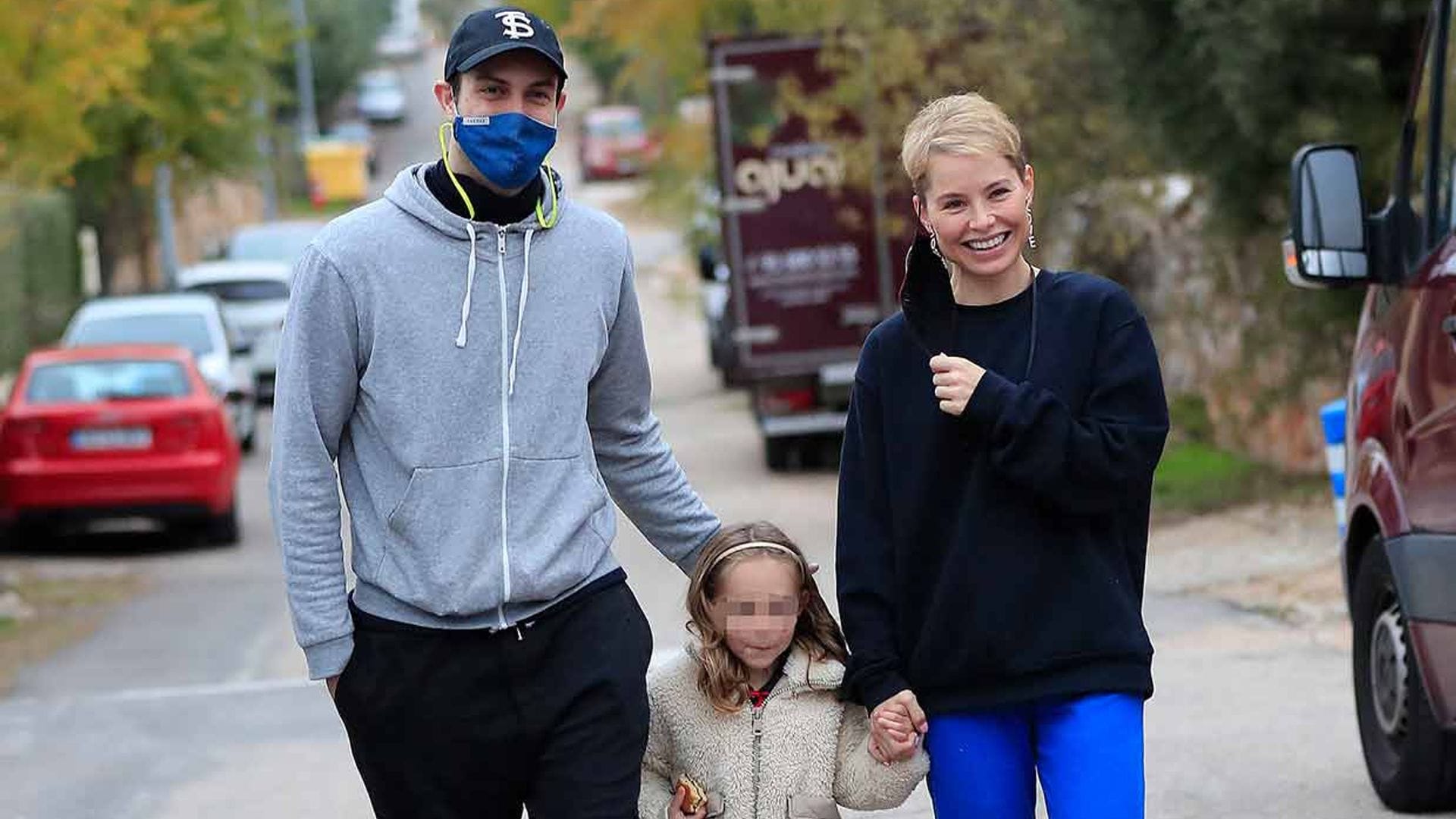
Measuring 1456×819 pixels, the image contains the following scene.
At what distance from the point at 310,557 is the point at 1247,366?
1188 cm

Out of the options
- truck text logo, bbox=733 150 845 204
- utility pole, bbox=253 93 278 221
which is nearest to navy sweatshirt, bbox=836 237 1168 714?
Answer: truck text logo, bbox=733 150 845 204

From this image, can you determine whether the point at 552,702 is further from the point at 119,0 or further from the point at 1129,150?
the point at 119,0

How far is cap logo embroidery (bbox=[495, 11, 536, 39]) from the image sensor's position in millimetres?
3732

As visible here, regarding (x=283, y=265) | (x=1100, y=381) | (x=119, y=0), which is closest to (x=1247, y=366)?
(x=119, y=0)

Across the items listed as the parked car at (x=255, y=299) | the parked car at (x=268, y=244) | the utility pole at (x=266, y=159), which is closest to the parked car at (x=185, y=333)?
the parked car at (x=255, y=299)

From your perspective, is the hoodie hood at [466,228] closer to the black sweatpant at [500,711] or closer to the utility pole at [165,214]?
the black sweatpant at [500,711]

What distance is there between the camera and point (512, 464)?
373cm

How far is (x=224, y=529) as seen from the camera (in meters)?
17.7

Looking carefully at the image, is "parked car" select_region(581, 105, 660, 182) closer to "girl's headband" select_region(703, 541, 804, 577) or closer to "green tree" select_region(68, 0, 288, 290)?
"green tree" select_region(68, 0, 288, 290)

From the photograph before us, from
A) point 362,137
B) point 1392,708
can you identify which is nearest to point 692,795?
point 1392,708

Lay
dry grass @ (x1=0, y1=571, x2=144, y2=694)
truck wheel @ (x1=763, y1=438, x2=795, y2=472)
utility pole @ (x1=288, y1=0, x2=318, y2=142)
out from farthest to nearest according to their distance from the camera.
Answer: utility pole @ (x1=288, y1=0, x2=318, y2=142) → truck wheel @ (x1=763, y1=438, x2=795, y2=472) → dry grass @ (x1=0, y1=571, x2=144, y2=694)

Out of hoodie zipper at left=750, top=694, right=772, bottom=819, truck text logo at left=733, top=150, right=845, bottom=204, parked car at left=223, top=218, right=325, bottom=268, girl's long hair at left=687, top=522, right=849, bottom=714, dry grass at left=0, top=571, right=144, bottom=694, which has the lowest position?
dry grass at left=0, top=571, right=144, bottom=694

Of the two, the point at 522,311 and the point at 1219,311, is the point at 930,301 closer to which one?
the point at 522,311

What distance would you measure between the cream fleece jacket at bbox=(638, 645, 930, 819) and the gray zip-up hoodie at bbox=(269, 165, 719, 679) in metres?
0.40
